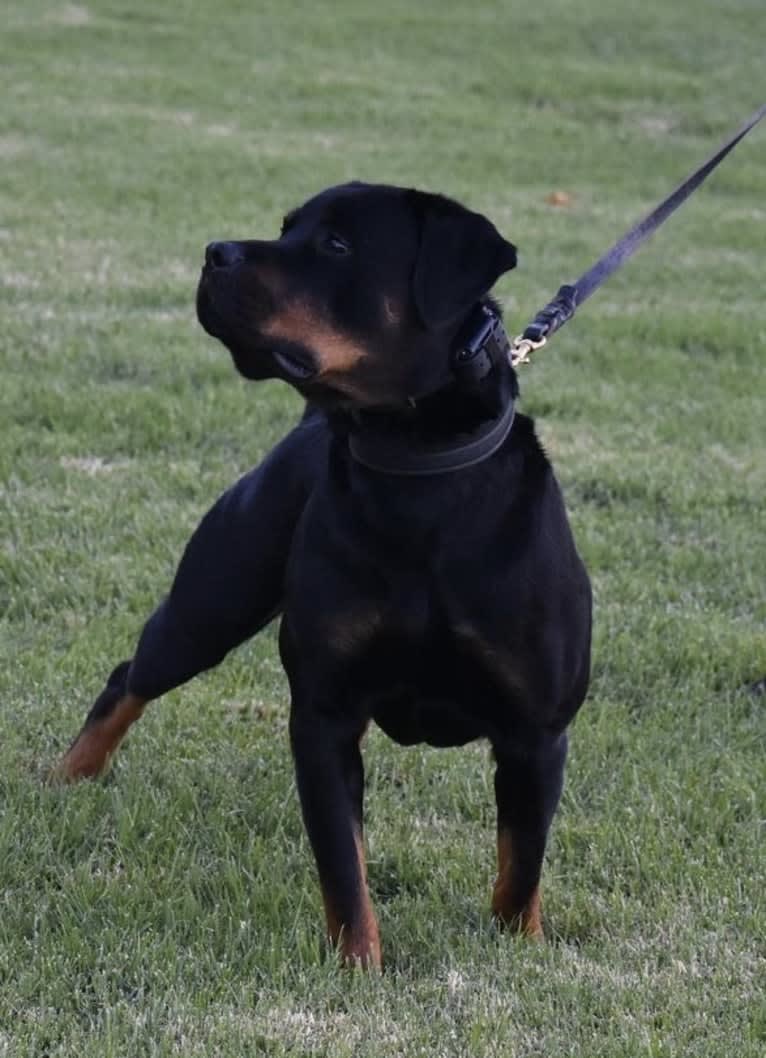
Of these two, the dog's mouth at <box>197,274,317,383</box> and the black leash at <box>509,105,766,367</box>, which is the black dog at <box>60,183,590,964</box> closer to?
the dog's mouth at <box>197,274,317,383</box>

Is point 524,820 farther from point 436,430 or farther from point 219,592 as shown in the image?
point 219,592

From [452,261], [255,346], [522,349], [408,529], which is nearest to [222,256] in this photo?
[255,346]

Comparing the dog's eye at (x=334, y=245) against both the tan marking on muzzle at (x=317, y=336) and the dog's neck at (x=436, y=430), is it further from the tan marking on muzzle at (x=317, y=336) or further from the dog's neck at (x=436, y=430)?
the dog's neck at (x=436, y=430)

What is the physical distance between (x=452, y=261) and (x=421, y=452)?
378 millimetres

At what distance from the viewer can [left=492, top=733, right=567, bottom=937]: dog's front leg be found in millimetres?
3611

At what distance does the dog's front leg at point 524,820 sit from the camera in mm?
3611

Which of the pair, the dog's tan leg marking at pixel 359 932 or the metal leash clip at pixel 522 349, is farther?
the metal leash clip at pixel 522 349

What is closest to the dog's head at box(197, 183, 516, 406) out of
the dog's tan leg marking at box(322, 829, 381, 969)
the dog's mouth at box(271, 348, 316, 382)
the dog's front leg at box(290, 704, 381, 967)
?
the dog's mouth at box(271, 348, 316, 382)

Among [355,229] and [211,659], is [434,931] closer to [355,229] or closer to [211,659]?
[211,659]

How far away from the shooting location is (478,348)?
3432mm

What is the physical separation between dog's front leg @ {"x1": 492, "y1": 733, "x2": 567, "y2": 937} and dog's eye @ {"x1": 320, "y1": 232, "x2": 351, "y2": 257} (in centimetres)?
106

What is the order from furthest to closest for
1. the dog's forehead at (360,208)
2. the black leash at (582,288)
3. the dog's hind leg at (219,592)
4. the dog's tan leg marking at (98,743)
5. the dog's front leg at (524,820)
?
1. the dog's tan leg marking at (98,743)
2. the dog's hind leg at (219,592)
3. the black leash at (582,288)
4. the dog's front leg at (524,820)
5. the dog's forehead at (360,208)

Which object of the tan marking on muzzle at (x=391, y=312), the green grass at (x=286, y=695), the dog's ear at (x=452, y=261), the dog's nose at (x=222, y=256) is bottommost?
the green grass at (x=286, y=695)

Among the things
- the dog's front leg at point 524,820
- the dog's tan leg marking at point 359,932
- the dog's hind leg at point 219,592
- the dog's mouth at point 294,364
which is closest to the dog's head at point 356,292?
the dog's mouth at point 294,364
